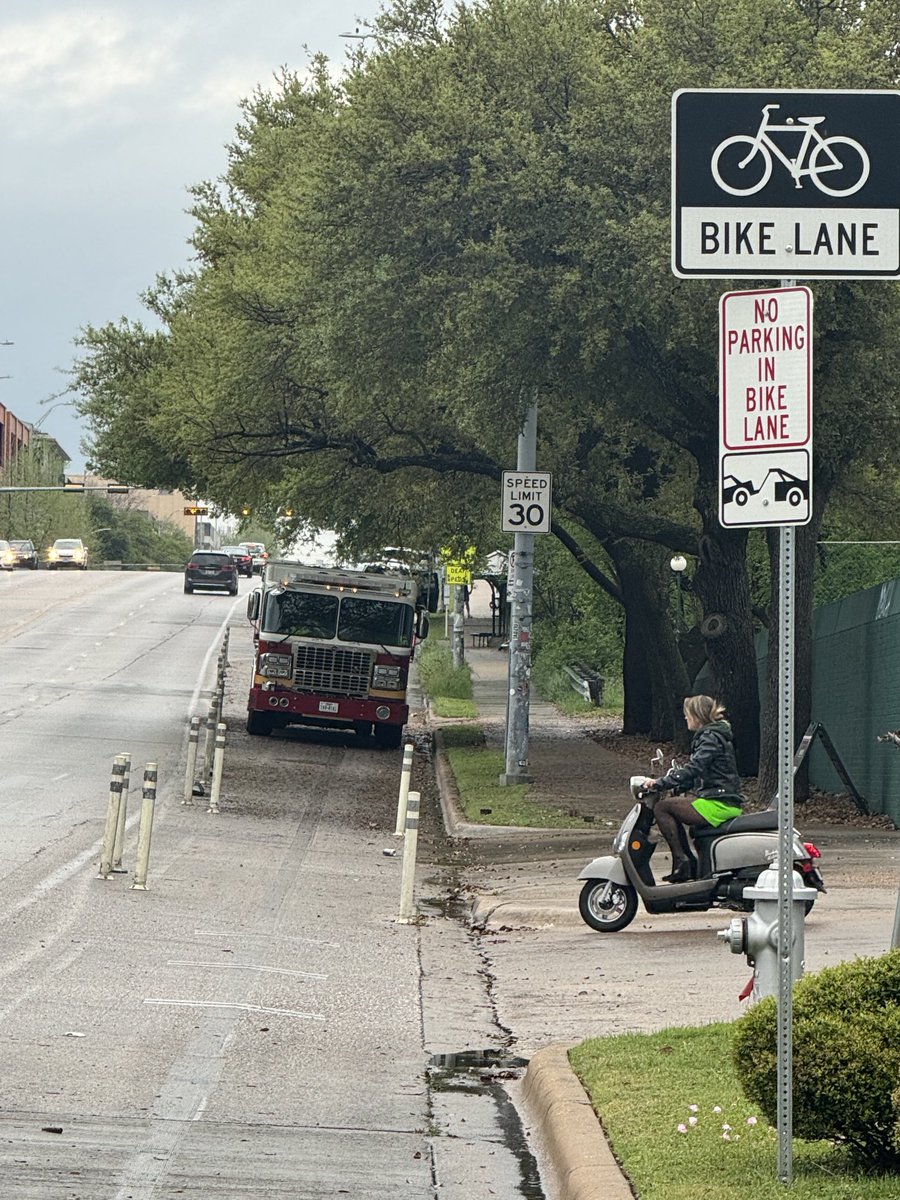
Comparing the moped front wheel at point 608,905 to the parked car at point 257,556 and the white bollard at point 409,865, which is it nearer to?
the white bollard at point 409,865

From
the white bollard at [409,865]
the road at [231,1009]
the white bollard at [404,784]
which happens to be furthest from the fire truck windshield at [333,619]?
the white bollard at [409,865]

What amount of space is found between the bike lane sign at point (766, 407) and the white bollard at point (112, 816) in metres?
8.91

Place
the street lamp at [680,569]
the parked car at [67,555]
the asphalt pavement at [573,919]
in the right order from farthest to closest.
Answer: the parked car at [67,555]
the street lamp at [680,569]
the asphalt pavement at [573,919]

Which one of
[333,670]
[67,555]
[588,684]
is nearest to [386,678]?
[333,670]

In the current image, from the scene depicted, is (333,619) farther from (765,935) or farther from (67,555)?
(67,555)

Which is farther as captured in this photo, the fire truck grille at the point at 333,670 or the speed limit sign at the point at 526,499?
the fire truck grille at the point at 333,670

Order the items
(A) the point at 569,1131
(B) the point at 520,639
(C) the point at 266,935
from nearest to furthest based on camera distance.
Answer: (A) the point at 569,1131
(C) the point at 266,935
(B) the point at 520,639

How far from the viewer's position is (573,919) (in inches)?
541

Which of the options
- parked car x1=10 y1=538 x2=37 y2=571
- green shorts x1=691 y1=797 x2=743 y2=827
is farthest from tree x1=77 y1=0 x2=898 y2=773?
parked car x1=10 y1=538 x2=37 y2=571

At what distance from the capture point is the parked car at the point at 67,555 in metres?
101

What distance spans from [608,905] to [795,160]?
780 centimetres

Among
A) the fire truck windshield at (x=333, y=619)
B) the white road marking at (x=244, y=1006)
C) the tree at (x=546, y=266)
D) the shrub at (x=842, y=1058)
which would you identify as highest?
the tree at (x=546, y=266)

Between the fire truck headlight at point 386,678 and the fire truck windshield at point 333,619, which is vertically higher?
the fire truck windshield at point 333,619

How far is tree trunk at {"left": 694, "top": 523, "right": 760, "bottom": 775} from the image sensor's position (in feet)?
77.0
